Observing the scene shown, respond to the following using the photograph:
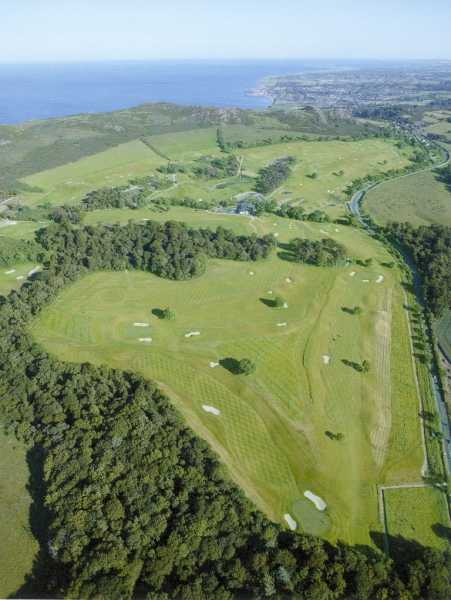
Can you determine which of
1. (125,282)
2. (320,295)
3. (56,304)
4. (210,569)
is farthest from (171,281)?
(210,569)

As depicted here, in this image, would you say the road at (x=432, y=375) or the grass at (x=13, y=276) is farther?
the grass at (x=13, y=276)

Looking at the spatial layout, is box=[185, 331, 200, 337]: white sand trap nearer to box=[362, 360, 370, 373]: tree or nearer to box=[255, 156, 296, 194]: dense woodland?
box=[362, 360, 370, 373]: tree

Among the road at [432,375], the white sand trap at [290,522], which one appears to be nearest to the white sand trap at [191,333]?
the white sand trap at [290,522]

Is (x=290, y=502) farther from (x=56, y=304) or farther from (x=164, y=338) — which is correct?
(x=56, y=304)

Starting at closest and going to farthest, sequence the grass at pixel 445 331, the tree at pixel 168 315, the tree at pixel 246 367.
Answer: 1. the tree at pixel 246 367
2. the grass at pixel 445 331
3. the tree at pixel 168 315

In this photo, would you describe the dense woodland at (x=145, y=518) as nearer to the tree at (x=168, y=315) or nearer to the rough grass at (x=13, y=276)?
the tree at (x=168, y=315)

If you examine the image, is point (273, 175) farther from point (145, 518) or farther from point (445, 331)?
point (145, 518)
